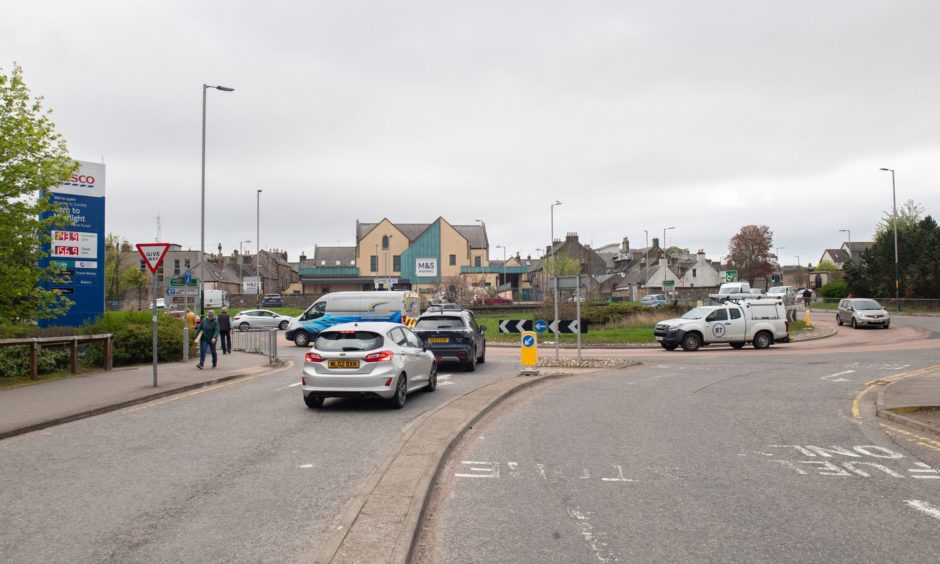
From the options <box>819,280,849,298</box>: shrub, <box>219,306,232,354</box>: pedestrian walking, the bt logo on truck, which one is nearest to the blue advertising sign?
the bt logo on truck

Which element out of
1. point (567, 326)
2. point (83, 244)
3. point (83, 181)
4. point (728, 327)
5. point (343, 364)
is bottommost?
point (728, 327)

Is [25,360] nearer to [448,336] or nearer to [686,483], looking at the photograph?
[448,336]

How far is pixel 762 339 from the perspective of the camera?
28094mm

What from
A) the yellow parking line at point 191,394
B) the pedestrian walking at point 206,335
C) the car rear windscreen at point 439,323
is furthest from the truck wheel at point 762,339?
the pedestrian walking at point 206,335

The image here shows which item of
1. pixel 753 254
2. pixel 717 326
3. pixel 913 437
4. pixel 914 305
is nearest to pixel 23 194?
pixel 913 437

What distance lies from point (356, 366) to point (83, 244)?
13914 millimetres

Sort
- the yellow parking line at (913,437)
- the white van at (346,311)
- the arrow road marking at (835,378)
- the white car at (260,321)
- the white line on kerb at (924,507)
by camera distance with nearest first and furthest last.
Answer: the white line on kerb at (924,507) → the yellow parking line at (913,437) → the arrow road marking at (835,378) → the white van at (346,311) → the white car at (260,321)

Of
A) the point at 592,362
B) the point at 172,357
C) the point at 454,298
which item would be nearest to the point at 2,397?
the point at 172,357

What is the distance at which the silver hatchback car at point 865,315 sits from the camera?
3838 centimetres

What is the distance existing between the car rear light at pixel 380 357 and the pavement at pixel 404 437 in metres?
1.22

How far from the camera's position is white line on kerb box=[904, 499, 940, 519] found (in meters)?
6.21

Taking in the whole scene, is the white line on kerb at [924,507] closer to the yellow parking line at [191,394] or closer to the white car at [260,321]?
the yellow parking line at [191,394]

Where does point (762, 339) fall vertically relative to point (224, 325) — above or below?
below

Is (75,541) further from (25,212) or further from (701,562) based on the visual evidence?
(25,212)
